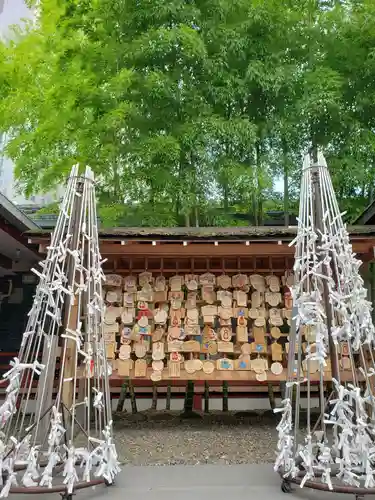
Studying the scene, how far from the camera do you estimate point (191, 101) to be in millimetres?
6566

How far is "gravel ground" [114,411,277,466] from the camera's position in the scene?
161 inches

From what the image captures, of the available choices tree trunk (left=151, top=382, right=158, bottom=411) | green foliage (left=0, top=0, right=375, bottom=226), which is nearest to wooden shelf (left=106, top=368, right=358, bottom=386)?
tree trunk (left=151, top=382, right=158, bottom=411)

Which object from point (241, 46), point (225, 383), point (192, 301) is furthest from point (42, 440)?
point (241, 46)

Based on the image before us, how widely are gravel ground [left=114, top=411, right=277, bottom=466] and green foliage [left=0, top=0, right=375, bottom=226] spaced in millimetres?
2808

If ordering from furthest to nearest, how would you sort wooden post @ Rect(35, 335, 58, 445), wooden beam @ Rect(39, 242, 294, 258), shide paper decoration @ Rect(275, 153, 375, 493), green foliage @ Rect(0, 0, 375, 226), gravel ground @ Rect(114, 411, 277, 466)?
1. green foliage @ Rect(0, 0, 375, 226)
2. wooden beam @ Rect(39, 242, 294, 258)
3. gravel ground @ Rect(114, 411, 277, 466)
4. wooden post @ Rect(35, 335, 58, 445)
5. shide paper decoration @ Rect(275, 153, 375, 493)

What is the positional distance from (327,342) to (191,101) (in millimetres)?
4502

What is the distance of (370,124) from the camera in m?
7.04

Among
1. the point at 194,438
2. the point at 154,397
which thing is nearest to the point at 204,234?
the point at 194,438

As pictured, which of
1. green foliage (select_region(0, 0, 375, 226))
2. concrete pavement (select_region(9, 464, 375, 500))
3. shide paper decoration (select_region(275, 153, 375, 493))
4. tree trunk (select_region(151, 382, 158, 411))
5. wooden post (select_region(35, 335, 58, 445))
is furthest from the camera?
green foliage (select_region(0, 0, 375, 226))

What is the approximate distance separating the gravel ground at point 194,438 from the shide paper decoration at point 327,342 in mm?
1067

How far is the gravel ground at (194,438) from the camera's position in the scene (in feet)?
13.4

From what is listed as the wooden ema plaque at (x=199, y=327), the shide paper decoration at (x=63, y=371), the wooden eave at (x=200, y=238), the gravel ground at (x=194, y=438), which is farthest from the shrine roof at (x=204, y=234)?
the gravel ground at (x=194, y=438)

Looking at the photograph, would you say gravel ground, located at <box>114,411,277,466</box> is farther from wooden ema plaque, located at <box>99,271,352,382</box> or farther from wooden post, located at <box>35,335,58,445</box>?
wooden post, located at <box>35,335,58,445</box>

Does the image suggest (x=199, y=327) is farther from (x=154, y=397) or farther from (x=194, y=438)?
(x=154, y=397)
